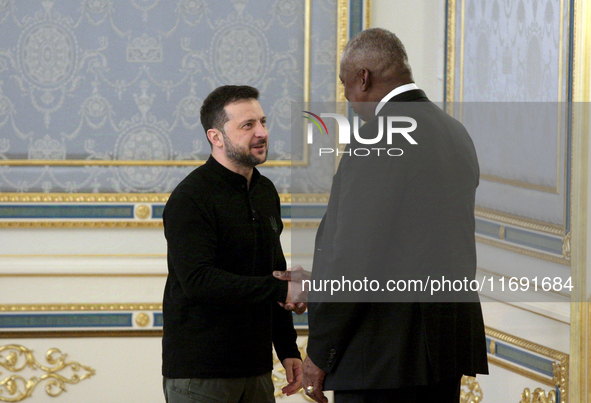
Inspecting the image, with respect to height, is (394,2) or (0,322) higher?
(394,2)

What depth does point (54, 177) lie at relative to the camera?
293 cm

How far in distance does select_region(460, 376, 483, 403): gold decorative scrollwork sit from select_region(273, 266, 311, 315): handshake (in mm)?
1058

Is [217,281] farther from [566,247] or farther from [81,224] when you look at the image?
[81,224]

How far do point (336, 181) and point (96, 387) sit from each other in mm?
1776

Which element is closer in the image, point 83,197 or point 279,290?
point 279,290

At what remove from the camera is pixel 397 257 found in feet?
5.20

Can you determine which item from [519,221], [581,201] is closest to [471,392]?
[519,221]

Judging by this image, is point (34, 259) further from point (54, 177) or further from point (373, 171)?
point (373, 171)

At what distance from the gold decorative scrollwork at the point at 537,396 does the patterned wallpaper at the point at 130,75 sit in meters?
1.28

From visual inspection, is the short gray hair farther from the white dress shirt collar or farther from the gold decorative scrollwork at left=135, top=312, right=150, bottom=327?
the gold decorative scrollwork at left=135, top=312, right=150, bottom=327

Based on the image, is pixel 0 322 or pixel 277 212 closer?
pixel 277 212

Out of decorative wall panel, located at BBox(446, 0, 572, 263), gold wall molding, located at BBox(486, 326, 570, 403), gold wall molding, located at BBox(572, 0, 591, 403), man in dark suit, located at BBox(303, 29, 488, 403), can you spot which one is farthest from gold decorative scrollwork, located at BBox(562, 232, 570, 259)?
man in dark suit, located at BBox(303, 29, 488, 403)

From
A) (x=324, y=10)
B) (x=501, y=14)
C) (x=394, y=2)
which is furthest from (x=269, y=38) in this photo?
(x=501, y=14)

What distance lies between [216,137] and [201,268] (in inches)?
14.2
